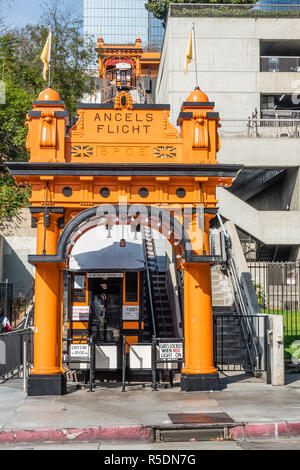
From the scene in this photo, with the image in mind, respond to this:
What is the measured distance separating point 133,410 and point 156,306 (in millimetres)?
9753

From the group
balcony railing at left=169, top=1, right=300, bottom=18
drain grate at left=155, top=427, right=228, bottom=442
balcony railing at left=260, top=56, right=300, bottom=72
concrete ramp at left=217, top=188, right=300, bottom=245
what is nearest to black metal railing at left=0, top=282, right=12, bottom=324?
concrete ramp at left=217, top=188, right=300, bottom=245

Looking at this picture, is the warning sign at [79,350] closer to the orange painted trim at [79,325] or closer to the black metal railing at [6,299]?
the orange painted trim at [79,325]

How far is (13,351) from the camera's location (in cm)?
A: 1509

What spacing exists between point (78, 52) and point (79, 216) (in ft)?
80.7

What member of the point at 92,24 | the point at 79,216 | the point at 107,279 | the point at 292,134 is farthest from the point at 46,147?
the point at 92,24

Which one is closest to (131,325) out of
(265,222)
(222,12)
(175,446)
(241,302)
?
(241,302)

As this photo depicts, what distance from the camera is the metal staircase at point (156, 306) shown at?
19.3 m

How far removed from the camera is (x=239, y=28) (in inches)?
1348

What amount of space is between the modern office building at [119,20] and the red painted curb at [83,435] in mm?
118892

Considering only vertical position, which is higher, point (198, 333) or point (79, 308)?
point (79, 308)

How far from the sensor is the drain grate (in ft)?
30.4

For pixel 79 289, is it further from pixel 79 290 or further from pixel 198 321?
pixel 198 321

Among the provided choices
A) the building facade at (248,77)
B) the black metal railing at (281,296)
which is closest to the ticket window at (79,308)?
the black metal railing at (281,296)
